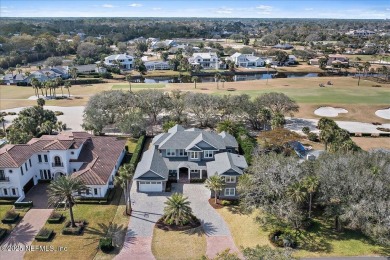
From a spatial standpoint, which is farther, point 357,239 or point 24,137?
point 24,137

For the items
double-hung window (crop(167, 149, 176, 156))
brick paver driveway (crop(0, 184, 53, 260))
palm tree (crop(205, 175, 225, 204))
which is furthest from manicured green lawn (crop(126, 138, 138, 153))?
palm tree (crop(205, 175, 225, 204))

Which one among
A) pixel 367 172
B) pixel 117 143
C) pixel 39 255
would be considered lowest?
pixel 39 255

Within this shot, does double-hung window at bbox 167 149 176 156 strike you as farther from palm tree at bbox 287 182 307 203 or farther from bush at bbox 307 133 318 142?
bush at bbox 307 133 318 142

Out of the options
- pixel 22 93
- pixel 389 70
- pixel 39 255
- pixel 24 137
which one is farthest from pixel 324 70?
pixel 39 255

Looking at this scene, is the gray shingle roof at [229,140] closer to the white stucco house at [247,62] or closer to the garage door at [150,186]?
the garage door at [150,186]

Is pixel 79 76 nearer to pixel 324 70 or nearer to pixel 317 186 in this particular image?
pixel 324 70

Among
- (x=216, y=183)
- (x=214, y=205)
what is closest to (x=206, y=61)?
(x=214, y=205)
